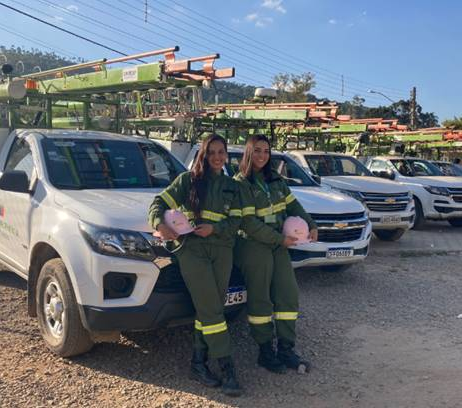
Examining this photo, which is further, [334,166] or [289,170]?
[334,166]

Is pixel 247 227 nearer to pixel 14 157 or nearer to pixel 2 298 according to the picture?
pixel 14 157

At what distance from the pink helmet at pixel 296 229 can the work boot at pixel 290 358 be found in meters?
0.80

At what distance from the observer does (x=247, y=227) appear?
154 inches

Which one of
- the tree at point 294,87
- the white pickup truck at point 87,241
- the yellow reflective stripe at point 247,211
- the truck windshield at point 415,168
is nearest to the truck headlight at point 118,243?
the white pickup truck at point 87,241

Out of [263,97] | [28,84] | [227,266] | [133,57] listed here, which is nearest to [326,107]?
[263,97]

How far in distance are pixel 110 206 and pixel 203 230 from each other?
2.58 ft

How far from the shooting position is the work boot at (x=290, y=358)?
13.3ft

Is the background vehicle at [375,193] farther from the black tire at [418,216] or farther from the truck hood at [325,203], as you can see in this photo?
the truck hood at [325,203]

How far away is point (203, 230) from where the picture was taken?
366 centimetres

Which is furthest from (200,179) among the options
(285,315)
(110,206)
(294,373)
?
(294,373)

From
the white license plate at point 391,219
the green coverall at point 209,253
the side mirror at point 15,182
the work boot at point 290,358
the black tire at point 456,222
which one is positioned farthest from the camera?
the black tire at point 456,222

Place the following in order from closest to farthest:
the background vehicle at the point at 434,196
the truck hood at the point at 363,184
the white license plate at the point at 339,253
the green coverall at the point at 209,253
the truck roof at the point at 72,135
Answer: the green coverall at the point at 209,253, the truck roof at the point at 72,135, the white license plate at the point at 339,253, the truck hood at the point at 363,184, the background vehicle at the point at 434,196

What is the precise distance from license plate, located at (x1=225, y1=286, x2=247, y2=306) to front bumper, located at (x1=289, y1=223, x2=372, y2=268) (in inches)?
77.8

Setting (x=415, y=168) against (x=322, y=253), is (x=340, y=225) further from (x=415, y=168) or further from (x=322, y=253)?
(x=415, y=168)
